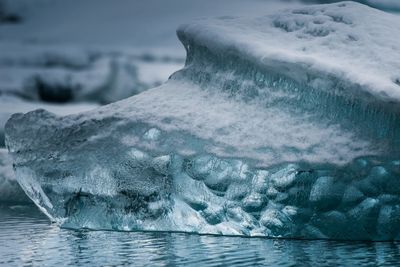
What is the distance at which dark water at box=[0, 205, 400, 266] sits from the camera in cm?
336

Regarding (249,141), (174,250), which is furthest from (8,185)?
(174,250)

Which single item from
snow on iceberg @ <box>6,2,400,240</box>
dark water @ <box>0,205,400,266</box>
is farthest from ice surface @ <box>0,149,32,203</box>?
dark water @ <box>0,205,400,266</box>

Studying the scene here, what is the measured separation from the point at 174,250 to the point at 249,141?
3.33 feet

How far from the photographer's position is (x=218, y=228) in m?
4.35

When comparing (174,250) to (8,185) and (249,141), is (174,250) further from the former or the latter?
(8,185)

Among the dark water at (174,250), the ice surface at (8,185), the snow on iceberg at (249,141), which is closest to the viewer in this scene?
the dark water at (174,250)

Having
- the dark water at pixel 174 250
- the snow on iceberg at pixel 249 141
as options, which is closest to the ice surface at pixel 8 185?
the snow on iceberg at pixel 249 141

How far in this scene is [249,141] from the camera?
4.45m

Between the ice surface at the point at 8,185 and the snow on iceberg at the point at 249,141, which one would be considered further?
the ice surface at the point at 8,185

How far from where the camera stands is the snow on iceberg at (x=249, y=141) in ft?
13.8

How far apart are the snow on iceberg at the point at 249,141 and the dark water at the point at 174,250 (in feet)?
0.60

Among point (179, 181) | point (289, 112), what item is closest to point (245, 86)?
point (289, 112)

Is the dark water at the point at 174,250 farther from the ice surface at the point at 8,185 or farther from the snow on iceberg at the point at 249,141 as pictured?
the ice surface at the point at 8,185

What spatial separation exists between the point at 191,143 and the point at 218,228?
54 centimetres
